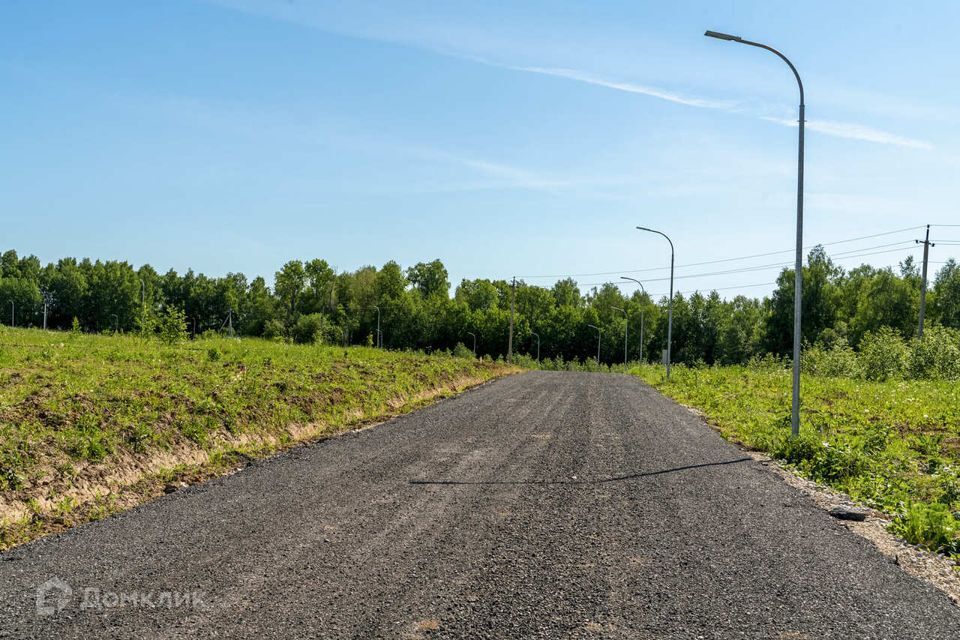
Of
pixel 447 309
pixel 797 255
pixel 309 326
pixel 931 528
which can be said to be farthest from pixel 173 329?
pixel 447 309

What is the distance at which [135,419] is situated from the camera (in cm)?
1055

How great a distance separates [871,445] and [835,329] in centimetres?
8650

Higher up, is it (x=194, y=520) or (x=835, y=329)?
(x=835, y=329)

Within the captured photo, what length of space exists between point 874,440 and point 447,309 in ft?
348

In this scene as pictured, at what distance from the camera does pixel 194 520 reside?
24.3 ft

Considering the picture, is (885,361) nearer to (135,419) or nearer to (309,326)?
(135,419)

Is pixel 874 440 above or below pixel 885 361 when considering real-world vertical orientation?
below

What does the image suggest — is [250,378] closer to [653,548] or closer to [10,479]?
[10,479]

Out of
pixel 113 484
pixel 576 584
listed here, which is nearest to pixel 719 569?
pixel 576 584

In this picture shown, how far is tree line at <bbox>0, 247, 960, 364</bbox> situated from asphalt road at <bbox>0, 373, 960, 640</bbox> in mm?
79288

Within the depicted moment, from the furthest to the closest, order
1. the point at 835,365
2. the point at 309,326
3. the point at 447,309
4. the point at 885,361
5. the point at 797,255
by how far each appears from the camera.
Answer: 1. the point at 447,309
2. the point at 309,326
3. the point at 835,365
4. the point at 885,361
5. the point at 797,255

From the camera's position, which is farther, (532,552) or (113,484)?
(113,484)

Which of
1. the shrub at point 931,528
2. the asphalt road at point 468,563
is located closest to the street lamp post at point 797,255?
the asphalt road at point 468,563

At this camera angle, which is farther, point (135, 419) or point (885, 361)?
point (885, 361)
